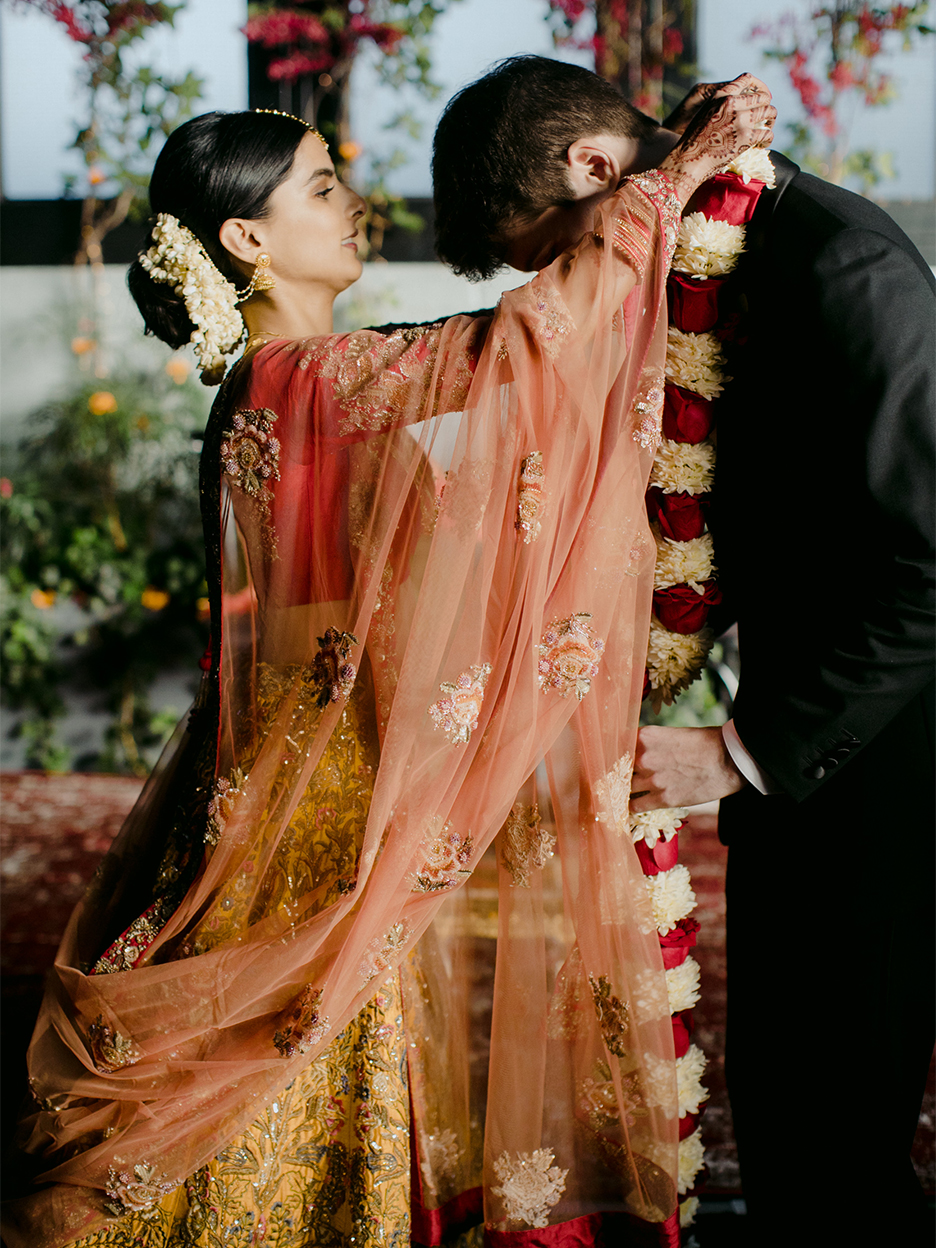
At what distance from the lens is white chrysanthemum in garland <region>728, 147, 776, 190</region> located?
1.05 metres

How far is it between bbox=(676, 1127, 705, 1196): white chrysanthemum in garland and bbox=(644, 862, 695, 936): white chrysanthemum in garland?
11.9 inches

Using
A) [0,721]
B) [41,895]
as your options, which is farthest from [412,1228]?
[0,721]

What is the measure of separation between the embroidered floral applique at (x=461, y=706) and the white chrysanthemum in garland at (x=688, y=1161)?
2.16ft

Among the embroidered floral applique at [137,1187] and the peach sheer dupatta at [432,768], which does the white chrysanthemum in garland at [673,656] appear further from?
the embroidered floral applique at [137,1187]

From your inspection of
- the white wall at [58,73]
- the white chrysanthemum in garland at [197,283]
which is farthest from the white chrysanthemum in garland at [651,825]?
the white wall at [58,73]

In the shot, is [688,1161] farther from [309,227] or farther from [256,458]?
[309,227]

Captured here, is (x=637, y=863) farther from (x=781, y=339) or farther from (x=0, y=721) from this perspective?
(x=0, y=721)

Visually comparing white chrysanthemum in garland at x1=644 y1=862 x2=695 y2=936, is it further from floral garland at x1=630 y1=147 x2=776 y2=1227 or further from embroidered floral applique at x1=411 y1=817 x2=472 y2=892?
embroidered floral applique at x1=411 y1=817 x2=472 y2=892

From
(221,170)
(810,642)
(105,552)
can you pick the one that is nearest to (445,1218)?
(810,642)

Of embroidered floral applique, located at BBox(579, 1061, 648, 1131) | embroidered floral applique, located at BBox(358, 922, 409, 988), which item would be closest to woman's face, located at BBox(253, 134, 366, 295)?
embroidered floral applique, located at BBox(358, 922, 409, 988)

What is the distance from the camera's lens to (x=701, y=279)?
1085mm

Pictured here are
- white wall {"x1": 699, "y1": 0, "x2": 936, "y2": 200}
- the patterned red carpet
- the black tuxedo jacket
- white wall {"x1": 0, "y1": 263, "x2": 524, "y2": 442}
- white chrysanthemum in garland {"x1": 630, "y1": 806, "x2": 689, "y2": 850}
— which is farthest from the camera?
white wall {"x1": 0, "y1": 263, "x2": 524, "y2": 442}

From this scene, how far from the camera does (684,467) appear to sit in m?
1.15

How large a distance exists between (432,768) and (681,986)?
47 centimetres
